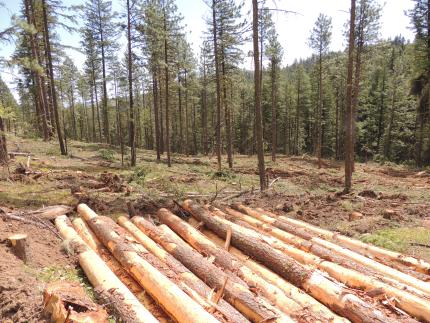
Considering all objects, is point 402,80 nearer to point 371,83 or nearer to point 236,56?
point 371,83

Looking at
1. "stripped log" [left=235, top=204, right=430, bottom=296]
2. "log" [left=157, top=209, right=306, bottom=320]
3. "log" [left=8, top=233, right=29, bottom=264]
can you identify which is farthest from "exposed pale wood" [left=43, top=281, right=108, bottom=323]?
"stripped log" [left=235, top=204, right=430, bottom=296]

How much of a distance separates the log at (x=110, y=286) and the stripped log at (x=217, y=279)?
132cm

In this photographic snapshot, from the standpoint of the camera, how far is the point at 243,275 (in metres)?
5.48

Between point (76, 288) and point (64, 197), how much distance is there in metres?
6.87

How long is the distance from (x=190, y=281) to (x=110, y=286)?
1.35 metres

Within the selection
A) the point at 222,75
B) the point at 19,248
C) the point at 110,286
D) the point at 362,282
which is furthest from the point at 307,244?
the point at 222,75

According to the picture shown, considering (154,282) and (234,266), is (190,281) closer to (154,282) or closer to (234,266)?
(154,282)

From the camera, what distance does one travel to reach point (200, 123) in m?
56.5

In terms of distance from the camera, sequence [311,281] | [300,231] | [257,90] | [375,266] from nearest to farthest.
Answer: [311,281] < [375,266] < [300,231] < [257,90]

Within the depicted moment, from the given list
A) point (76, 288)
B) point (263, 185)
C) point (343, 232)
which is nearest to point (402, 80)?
point (263, 185)

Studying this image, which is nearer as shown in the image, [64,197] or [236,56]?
[64,197]

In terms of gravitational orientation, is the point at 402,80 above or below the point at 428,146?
above

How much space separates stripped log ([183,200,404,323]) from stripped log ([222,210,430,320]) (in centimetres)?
43

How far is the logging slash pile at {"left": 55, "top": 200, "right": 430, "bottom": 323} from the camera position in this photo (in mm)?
4352
